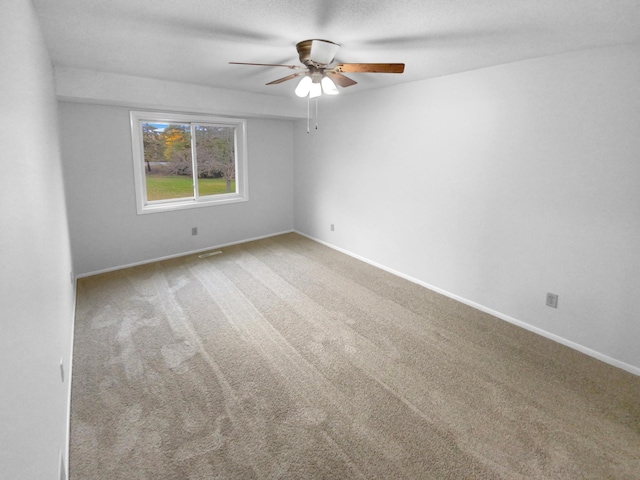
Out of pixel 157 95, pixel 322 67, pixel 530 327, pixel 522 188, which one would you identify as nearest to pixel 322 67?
pixel 322 67

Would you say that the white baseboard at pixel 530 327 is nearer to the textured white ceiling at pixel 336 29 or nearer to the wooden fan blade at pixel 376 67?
the textured white ceiling at pixel 336 29

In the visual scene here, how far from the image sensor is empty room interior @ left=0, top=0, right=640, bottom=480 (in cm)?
168

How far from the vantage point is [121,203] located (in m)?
4.17

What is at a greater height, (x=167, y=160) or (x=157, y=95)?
(x=157, y=95)

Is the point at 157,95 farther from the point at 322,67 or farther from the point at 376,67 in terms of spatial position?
the point at 376,67

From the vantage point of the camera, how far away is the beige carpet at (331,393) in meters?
1.72

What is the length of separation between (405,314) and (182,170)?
373 cm

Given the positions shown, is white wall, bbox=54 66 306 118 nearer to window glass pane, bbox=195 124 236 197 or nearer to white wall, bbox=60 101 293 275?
white wall, bbox=60 101 293 275

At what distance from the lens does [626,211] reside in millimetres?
2344

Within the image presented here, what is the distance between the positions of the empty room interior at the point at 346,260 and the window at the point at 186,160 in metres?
0.05

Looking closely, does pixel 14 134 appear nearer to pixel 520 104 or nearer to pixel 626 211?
pixel 520 104

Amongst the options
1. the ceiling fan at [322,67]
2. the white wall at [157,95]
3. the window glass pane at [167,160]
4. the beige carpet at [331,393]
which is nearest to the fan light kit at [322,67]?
the ceiling fan at [322,67]

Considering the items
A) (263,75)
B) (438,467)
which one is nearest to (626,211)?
(438,467)

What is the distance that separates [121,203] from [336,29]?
11.4 feet
